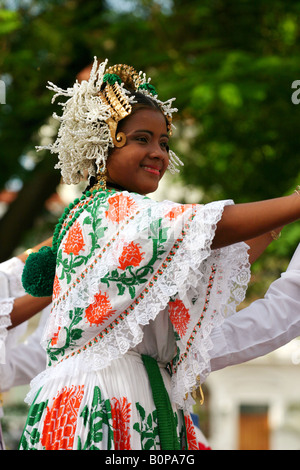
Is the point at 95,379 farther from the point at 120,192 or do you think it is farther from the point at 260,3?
the point at 260,3

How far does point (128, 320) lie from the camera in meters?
2.66

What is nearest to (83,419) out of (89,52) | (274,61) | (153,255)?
(153,255)

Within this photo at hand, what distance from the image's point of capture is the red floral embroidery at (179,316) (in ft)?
9.08

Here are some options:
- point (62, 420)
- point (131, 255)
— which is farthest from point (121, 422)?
point (131, 255)

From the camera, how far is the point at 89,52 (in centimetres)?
841

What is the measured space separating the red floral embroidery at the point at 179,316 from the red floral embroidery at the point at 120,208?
14.6 inches

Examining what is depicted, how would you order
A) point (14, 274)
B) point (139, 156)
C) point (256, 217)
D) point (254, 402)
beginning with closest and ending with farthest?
point (256, 217), point (139, 156), point (14, 274), point (254, 402)

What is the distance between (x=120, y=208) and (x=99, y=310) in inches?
14.2

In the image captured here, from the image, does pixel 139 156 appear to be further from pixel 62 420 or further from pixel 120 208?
pixel 62 420

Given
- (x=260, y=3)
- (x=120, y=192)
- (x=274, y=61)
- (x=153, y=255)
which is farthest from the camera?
(x=260, y=3)

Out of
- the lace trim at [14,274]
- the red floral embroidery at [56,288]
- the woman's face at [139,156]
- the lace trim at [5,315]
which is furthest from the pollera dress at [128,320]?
the lace trim at [14,274]

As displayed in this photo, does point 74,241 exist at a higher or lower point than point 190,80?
lower

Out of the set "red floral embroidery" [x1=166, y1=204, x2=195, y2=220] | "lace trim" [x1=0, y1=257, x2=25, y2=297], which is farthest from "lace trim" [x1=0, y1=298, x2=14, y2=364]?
"red floral embroidery" [x1=166, y1=204, x2=195, y2=220]
